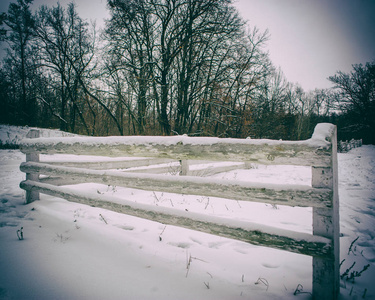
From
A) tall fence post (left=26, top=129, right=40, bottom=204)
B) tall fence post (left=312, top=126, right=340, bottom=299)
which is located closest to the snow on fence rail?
tall fence post (left=312, top=126, right=340, bottom=299)

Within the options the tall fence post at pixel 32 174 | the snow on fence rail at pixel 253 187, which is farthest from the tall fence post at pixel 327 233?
the tall fence post at pixel 32 174

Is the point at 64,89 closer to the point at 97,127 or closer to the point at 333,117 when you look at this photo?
the point at 97,127

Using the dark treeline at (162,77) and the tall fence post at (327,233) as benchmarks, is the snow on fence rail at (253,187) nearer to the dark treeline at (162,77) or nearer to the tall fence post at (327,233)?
the tall fence post at (327,233)

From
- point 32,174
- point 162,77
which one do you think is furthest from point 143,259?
point 162,77

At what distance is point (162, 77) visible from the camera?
902cm

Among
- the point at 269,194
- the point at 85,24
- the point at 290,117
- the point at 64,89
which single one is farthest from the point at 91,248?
the point at 290,117

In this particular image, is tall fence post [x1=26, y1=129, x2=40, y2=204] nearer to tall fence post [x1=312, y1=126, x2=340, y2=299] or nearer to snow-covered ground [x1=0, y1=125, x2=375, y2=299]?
snow-covered ground [x1=0, y1=125, x2=375, y2=299]

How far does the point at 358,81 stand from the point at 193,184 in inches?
1288

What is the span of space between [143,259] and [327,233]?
1732 mm

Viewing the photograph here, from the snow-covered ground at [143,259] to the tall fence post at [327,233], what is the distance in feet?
0.68

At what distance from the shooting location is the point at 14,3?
1544cm

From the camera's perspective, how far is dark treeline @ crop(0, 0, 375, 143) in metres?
8.73

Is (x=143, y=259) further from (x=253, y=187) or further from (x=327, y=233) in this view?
(x=327, y=233)

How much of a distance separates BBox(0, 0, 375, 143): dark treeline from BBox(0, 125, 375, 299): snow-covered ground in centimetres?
604
